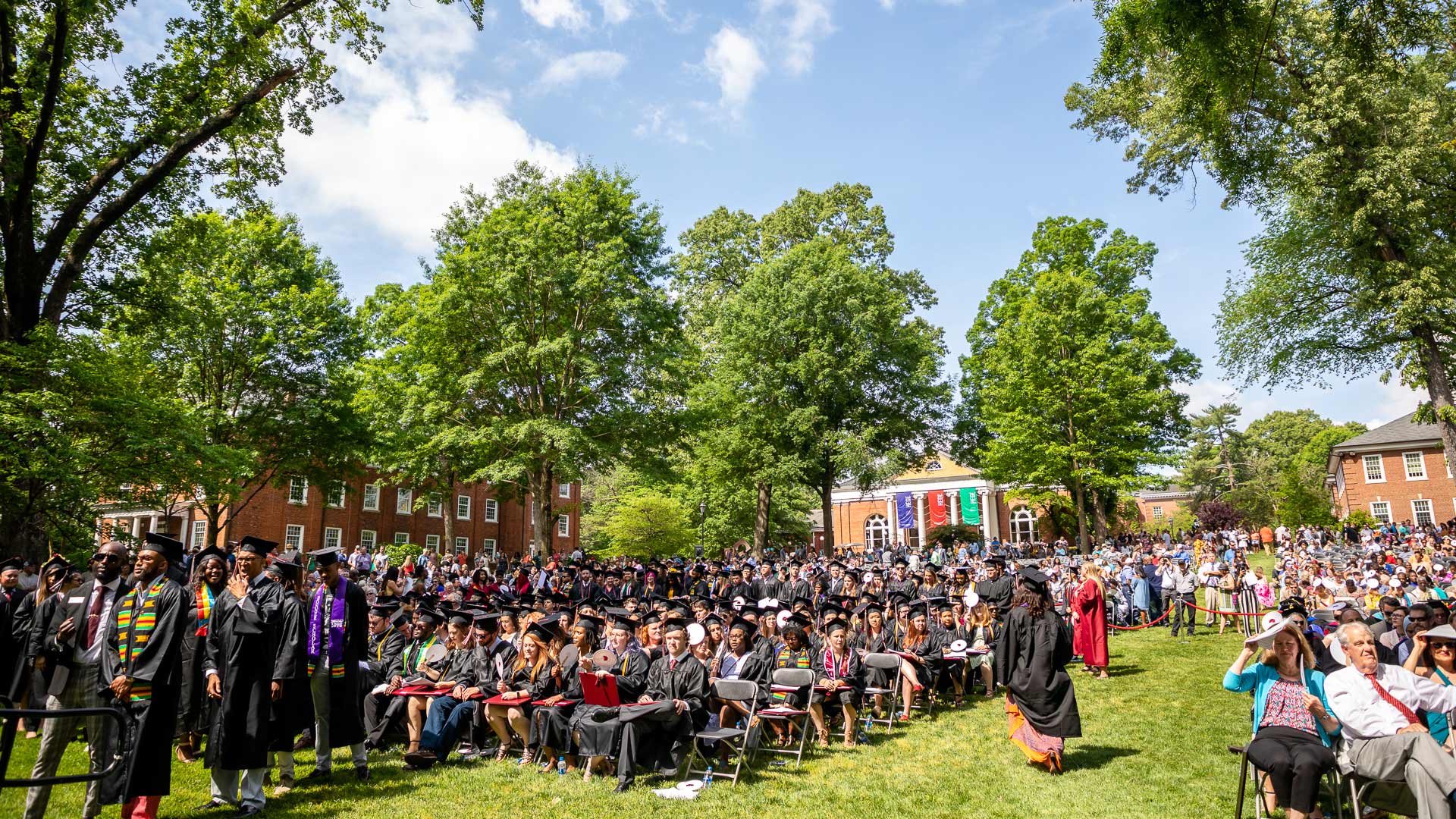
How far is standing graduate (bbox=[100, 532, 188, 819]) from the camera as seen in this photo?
536 cm

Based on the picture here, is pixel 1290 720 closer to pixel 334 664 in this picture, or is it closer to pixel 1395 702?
pixel 1395 702

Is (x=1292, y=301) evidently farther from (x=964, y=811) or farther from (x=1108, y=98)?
(x=964, y=811)

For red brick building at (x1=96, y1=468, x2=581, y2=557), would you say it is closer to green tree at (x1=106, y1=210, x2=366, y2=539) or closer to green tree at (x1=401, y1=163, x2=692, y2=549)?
green tree at (x1=106, y1=210, x2=366, y2=539)

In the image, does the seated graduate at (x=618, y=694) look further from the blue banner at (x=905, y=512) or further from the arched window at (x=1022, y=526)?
the arched window at (x=1022, y=526)

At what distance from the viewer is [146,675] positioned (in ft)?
17.7

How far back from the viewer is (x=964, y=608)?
12547mm

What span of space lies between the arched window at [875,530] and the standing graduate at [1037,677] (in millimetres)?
51748

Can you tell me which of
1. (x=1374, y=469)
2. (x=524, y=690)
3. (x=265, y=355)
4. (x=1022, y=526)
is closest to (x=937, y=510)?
(x=1022, y=526)

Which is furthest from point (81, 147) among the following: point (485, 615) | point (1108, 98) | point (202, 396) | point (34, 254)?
point (1108, 98)

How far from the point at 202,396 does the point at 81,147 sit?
1457 cm

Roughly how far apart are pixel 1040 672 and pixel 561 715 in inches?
176

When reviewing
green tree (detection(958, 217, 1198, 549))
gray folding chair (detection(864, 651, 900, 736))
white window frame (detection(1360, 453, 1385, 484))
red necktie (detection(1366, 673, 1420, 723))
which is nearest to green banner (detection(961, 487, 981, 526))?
green tree (detection(958, 217, 1198, 549))

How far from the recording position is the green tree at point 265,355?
27016 millimetres

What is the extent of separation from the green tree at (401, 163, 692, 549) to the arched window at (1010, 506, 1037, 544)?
35866mm
